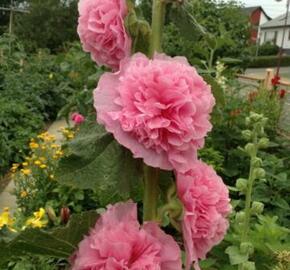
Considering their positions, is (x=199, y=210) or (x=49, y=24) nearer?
(x=199, y=210)

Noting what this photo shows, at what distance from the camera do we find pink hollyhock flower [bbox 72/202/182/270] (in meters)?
1.14

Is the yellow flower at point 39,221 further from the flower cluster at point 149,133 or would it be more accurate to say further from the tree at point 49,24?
the tree at point 49,24

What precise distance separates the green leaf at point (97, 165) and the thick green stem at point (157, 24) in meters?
0.23

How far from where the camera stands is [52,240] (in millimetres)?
1227

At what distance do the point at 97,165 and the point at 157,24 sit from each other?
349mm

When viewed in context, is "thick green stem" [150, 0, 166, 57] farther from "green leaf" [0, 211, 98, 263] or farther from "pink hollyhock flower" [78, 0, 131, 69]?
"green leaf" [0, 211, 98, 263]

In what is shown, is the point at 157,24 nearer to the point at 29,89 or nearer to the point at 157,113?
the point at 157,113

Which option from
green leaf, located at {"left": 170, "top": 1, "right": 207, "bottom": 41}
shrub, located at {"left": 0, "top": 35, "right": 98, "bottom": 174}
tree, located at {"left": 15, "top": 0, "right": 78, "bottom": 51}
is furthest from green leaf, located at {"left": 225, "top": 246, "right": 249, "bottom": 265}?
tree, located at {"left": 15, "top": 0, "right": 78, "bottom": 51}

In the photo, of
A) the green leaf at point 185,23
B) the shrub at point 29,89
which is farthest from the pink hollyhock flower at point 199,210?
the shrub at point 29,89

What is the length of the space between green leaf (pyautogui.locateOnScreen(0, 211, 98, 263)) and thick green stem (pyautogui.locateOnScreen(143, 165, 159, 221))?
12cm

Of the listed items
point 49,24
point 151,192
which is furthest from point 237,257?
point 49,24

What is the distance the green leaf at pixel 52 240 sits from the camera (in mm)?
1195

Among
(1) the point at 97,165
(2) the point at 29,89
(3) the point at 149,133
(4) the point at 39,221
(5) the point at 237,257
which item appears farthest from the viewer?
(2) the point at 29,89

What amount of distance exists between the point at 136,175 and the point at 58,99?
39.2 ft
